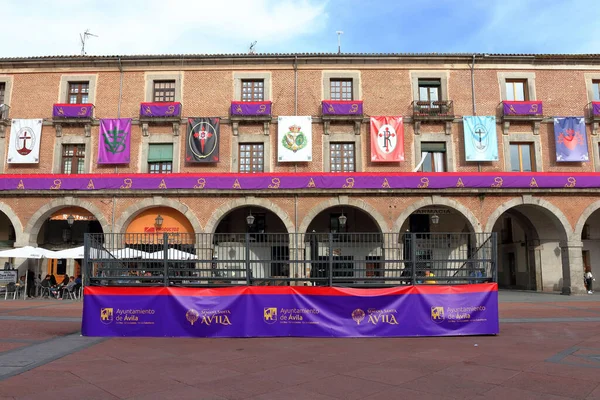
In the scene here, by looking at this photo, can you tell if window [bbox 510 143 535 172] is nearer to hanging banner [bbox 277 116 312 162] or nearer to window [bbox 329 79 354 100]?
window [bbox 329 79 354 100]

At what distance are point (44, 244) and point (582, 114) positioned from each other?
96.6 feet

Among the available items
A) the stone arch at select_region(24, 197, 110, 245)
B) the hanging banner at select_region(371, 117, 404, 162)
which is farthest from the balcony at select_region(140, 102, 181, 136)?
the hanging banner at select_region(371, 117, 404, 162)

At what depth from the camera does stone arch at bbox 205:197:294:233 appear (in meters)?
22.4

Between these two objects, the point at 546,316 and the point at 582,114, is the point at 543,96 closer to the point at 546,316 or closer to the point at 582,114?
the point at 582,114

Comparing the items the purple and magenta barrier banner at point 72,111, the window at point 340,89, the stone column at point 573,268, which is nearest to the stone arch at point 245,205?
the window at point 340,89

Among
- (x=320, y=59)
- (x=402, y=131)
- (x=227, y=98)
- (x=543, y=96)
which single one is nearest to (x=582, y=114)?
(x=543, y=96)

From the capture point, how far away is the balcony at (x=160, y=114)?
2367 cm

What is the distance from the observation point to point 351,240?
38.5ft

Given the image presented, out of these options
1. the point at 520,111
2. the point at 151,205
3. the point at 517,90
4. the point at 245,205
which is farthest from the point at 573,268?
the point at 151,205

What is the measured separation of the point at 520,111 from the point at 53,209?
23971 millimetres

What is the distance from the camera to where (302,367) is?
7.11m

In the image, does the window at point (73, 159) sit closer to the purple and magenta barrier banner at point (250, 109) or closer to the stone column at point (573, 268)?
the purple and magenta barrier banner at point (250, 109)

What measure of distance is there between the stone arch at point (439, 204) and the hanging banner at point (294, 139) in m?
5.39

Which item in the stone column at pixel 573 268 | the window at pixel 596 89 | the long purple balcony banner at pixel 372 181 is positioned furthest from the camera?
the window at pixel 596 89
